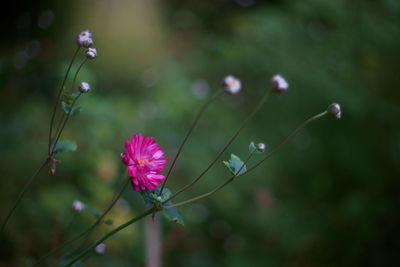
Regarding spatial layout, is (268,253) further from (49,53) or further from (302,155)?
(49,53)

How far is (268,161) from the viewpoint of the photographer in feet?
7.71

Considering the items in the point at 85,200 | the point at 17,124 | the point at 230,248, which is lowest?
the point at 230,248

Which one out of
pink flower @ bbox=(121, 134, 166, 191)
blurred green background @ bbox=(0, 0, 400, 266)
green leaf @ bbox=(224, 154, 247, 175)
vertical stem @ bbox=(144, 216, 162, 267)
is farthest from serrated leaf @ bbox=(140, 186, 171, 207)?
blurred green background @ bbox=(0, 0, 400, 266)

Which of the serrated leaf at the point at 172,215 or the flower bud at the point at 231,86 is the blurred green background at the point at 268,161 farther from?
the flower bud at the point at 231,86

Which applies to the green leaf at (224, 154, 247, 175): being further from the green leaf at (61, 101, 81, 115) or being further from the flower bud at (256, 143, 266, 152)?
the green leaf at (61, 101, 81, 115)

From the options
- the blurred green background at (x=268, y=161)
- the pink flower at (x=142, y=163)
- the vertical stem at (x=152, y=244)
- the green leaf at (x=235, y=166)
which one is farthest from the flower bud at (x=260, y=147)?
the blurred green background at (x=268, y=161)

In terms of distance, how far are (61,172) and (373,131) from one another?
158cm

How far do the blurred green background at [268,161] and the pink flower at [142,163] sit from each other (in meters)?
0.85

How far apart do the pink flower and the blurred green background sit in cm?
85

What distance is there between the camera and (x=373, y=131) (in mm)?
2080

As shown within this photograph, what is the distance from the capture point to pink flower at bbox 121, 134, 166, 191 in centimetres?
84

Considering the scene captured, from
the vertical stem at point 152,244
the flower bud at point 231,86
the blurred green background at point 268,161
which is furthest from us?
the blurred green background at point 268,161

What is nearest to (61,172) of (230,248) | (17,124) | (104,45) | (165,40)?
(17,124)

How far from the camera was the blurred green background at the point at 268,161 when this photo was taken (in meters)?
1.84
